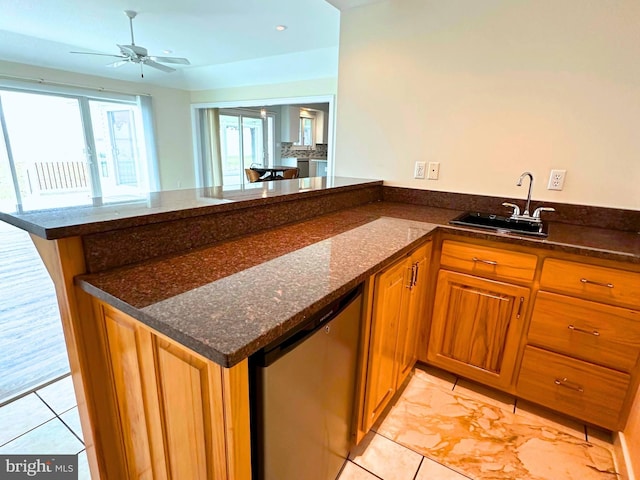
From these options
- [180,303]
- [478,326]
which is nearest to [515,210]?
[478,326]

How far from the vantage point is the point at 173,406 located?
0.87 metres

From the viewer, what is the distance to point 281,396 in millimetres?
874

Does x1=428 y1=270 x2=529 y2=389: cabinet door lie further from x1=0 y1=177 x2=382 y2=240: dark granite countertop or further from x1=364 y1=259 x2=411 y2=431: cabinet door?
x1=0 y1=177 x2=382 y2=240: dark granite countertop

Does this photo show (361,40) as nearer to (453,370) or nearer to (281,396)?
(453,370)

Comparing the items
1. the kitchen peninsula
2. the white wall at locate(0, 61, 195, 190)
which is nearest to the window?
the white wall at locate(0, 61, 195, 190)

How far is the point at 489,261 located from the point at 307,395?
121 centimetres

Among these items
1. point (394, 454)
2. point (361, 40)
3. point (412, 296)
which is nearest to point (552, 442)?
point (394, 454)

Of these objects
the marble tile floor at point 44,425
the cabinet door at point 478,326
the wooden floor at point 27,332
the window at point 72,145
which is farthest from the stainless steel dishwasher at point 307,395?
the window at point 72,145

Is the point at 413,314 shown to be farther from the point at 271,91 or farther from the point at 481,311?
the point at 271,91

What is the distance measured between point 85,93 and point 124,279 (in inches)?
227

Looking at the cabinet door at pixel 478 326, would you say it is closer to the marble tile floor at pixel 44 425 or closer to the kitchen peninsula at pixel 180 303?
the kitchen peninsula at pixel 180 303

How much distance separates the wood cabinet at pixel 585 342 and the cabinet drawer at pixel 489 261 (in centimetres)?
8

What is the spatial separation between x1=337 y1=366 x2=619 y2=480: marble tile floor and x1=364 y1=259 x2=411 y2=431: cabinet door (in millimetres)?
187

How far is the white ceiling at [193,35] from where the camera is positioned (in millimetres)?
3057
